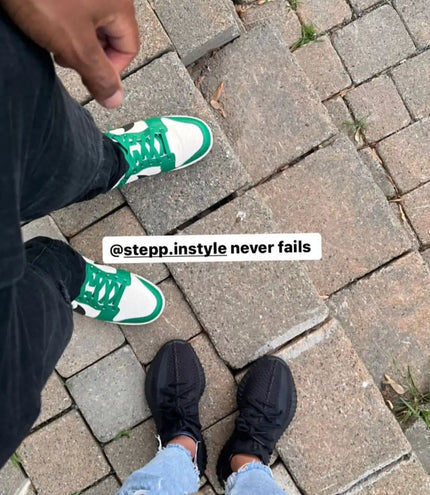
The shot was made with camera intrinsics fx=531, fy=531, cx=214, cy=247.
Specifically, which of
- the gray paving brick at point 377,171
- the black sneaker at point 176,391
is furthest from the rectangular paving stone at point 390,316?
Answer: the black sneaker at point 176,391

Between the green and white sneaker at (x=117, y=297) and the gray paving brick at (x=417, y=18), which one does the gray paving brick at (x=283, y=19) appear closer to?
the gray paving brick at (x=417, y=18)

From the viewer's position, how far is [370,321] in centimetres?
205

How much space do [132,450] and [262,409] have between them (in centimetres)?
50

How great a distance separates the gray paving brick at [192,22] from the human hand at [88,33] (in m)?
0.98

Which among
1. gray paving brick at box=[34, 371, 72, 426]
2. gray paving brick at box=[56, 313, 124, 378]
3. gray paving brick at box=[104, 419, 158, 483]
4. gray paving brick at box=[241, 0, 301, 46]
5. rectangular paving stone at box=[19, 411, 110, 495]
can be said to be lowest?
gray paving brick at box=[104, 419, 158, 483]

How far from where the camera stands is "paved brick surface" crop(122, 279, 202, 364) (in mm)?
1958

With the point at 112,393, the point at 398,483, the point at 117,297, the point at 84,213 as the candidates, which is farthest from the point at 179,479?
the point at 84,213

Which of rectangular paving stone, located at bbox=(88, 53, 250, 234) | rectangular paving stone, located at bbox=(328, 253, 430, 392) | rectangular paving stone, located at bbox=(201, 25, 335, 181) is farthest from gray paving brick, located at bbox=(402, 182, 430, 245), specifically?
rectangular paving stone, located at bbox=(88, 53, 250, 234)

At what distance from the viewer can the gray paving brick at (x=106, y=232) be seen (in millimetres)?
1979

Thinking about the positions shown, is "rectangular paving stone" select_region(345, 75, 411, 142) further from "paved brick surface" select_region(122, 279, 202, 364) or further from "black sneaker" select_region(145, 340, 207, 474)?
"black sneaker" select_region(145, 340, 207, 474)

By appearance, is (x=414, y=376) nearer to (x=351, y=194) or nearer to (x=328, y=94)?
(x=351, y=194)

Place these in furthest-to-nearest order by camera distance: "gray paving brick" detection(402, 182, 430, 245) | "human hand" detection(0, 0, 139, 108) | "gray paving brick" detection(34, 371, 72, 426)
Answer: "gray paving brick" detection(402, 182, 430, 245) → "gray paving brick" detection(34, 371, 72, 426) → "human hand" detection(0, 0, 139, 108)

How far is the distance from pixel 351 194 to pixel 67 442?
1.41 meters

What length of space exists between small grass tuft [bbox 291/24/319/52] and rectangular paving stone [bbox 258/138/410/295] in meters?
0.48
